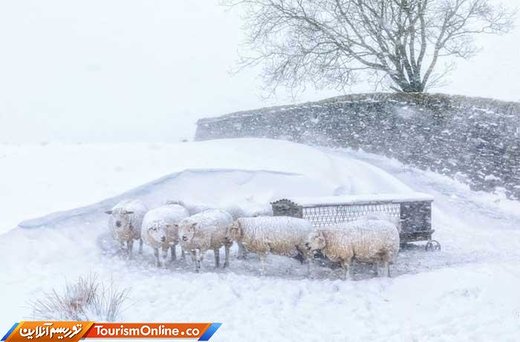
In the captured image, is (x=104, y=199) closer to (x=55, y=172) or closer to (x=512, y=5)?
(x=55, y=172)

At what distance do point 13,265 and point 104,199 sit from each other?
304 cm

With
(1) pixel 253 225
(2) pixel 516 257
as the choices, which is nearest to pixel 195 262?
(1) pixel 253 225

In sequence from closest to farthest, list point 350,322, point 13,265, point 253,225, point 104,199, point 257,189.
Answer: point 350,322 → point 13,265 → point 253,225 → point 104,199 → point 257,189

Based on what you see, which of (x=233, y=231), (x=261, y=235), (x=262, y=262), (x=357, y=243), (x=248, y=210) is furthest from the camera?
Result: (x=248, y=210)

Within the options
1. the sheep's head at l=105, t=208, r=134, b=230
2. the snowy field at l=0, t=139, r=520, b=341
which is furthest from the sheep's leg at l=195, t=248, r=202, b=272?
the sheep's head at l=105, t=208, r=134, b=230

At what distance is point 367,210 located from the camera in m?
10.5

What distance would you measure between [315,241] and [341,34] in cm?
1053

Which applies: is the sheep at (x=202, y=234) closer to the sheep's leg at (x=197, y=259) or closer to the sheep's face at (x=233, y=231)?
the sheep's leg at (x=197, y=259)

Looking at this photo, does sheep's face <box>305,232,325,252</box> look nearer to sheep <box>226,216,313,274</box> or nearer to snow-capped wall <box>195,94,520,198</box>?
sheep <box>226,216,313,274</box>

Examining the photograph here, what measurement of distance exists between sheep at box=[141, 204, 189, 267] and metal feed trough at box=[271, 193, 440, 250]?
201 cm

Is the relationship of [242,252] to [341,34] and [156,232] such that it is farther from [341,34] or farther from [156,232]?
[341,34]

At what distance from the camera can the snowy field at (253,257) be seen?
21.3ft

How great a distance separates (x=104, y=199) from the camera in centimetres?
1146

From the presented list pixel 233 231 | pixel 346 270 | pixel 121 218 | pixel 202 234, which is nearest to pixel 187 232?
pixel 202 234
